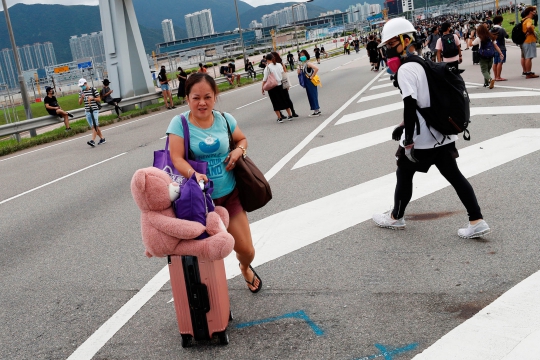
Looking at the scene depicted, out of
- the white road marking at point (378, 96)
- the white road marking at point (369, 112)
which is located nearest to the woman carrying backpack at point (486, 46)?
the white road marking at point (369, 112)

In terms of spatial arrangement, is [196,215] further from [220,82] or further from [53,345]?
[220,82]

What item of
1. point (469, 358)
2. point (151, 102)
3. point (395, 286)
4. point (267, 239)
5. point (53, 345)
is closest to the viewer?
point (469, 358)

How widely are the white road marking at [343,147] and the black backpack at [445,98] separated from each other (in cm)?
439

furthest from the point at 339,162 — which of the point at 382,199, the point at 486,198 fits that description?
the point at 486,198

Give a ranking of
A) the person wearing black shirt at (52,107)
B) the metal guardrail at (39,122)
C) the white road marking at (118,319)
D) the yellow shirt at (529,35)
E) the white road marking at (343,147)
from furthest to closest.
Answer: the person wearing black shirt at (52,107)
the metal guardrail at (39,122)
the yellow shirt at (529,35)
the white road marking at (343,147)
the white road marking at (118,319)

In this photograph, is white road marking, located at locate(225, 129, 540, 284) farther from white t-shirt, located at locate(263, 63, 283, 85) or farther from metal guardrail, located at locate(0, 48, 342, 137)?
metal guardrail, located at locate(0, 48, 342, 137)

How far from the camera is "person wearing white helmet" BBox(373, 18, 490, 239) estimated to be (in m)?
4.86

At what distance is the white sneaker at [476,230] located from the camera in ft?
16.6

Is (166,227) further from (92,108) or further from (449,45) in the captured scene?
(92,108)

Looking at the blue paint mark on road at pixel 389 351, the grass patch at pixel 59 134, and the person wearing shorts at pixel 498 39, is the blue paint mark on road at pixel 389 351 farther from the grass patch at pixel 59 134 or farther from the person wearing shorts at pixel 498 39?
the grass patch at pixel 59 134

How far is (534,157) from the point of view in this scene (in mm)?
7621

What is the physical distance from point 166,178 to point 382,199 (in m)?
3.70

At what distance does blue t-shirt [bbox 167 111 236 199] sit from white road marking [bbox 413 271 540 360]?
5.49 feet

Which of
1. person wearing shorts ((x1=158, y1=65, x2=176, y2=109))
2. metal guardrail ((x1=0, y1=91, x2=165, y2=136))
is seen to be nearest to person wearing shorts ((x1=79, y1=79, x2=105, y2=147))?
metal guardrail ((x1=0, y1=91, x2=165, y2=136))
